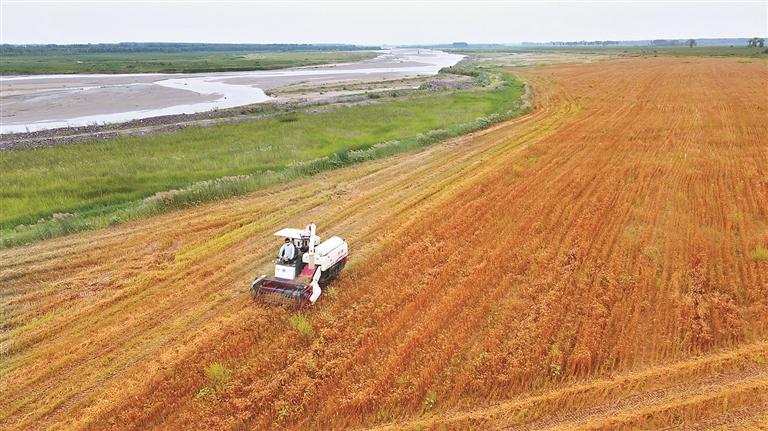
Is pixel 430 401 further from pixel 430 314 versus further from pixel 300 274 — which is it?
pixel 300 274

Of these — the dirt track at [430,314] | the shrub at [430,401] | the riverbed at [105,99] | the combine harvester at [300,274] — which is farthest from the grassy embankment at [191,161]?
the riverbed at [105,99]

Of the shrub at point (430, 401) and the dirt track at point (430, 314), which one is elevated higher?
the dirt track at point (430, 314)

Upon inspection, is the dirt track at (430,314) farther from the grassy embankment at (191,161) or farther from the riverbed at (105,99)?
the riverbed at (105,99)

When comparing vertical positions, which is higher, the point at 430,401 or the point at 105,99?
the point at 105,99

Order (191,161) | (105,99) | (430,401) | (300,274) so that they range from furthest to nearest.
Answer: (105,99) → (191,161) → (300,274) → (430,401)

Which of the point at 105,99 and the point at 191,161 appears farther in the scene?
the point at 105,99

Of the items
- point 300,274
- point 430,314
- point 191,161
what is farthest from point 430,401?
point 191,161
